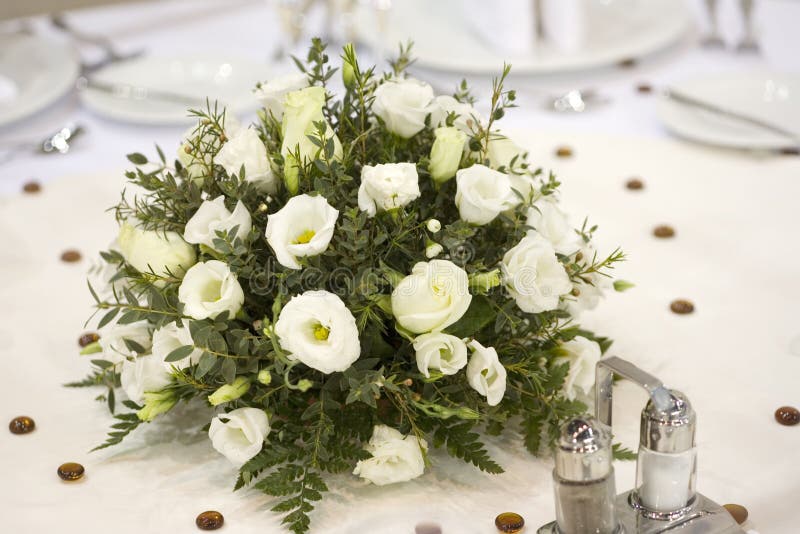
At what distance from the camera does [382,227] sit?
2.82 feet

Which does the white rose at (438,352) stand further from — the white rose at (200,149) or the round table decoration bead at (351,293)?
the white rose at (200,149)

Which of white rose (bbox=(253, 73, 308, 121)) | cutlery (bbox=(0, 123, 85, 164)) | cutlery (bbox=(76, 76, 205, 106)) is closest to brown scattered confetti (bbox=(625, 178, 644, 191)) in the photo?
white rose (bbox=(253, 73, 308, 121))

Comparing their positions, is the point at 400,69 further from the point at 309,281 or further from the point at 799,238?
the point at 799,238

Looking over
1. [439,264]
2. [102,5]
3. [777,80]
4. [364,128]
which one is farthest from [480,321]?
[102,5]

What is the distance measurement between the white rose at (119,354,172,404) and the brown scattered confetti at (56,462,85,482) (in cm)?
8

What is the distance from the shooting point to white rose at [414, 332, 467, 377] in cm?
83

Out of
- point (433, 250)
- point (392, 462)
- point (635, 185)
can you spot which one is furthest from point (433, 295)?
point (635, 185)

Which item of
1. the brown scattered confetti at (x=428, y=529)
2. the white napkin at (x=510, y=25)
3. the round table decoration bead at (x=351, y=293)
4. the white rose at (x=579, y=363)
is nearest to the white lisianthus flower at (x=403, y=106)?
the round table decoration bead at (x=351, y=293)

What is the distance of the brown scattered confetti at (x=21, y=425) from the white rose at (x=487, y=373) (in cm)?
43

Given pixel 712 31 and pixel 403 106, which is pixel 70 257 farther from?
pixel 712 31

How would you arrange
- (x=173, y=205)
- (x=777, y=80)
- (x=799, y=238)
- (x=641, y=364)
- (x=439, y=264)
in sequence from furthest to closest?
(x=777, y=80) → (x=799, y=238) → (x=641, y=364) → (x=173, y=205) → (x=439, y=264)

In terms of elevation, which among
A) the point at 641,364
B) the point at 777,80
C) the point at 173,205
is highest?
→ the point at 173,205

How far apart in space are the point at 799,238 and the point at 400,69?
0.55m

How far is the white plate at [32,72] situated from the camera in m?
1.64
